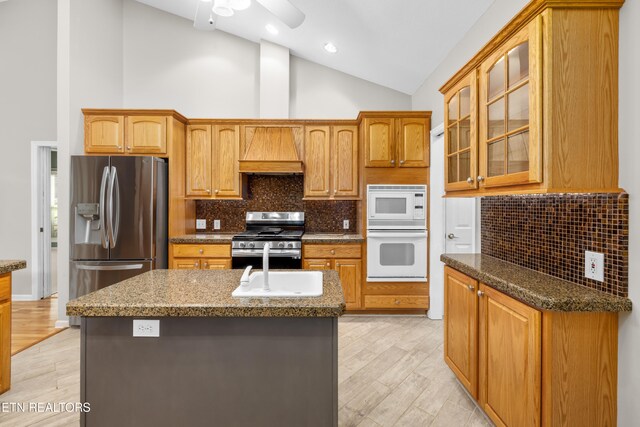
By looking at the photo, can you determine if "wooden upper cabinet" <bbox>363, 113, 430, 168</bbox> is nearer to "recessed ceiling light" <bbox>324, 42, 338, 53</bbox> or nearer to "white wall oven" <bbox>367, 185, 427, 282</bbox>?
"white wall oven" <bbox>367, 185, 427, 282</bbox>

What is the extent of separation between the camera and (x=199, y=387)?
141cm

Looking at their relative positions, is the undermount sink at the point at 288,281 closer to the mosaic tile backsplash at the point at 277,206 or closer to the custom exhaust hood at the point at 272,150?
the custom exhaust hood at the point at 272,150

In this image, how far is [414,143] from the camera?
376 centimetres

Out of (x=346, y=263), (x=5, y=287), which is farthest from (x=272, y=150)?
(x=5, y=287)

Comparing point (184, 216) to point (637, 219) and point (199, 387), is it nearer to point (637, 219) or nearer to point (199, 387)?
point (199, 387)

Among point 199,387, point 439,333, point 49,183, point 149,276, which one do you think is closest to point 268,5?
point 149,276

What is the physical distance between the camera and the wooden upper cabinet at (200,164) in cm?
400

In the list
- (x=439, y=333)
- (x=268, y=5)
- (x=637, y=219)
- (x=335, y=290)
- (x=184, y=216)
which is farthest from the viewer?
(x=184, y=216)

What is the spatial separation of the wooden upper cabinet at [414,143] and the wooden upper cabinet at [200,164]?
231cm

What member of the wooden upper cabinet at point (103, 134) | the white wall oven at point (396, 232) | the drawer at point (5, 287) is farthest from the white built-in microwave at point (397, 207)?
the drawer at point (5, 287)

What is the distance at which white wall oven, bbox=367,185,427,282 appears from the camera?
12.2ft

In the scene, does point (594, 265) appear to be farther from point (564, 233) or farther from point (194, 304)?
point (194, 304)

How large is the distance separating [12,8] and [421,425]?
21.5ft

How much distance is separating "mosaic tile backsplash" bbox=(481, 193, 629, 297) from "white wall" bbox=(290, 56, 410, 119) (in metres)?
2.49
